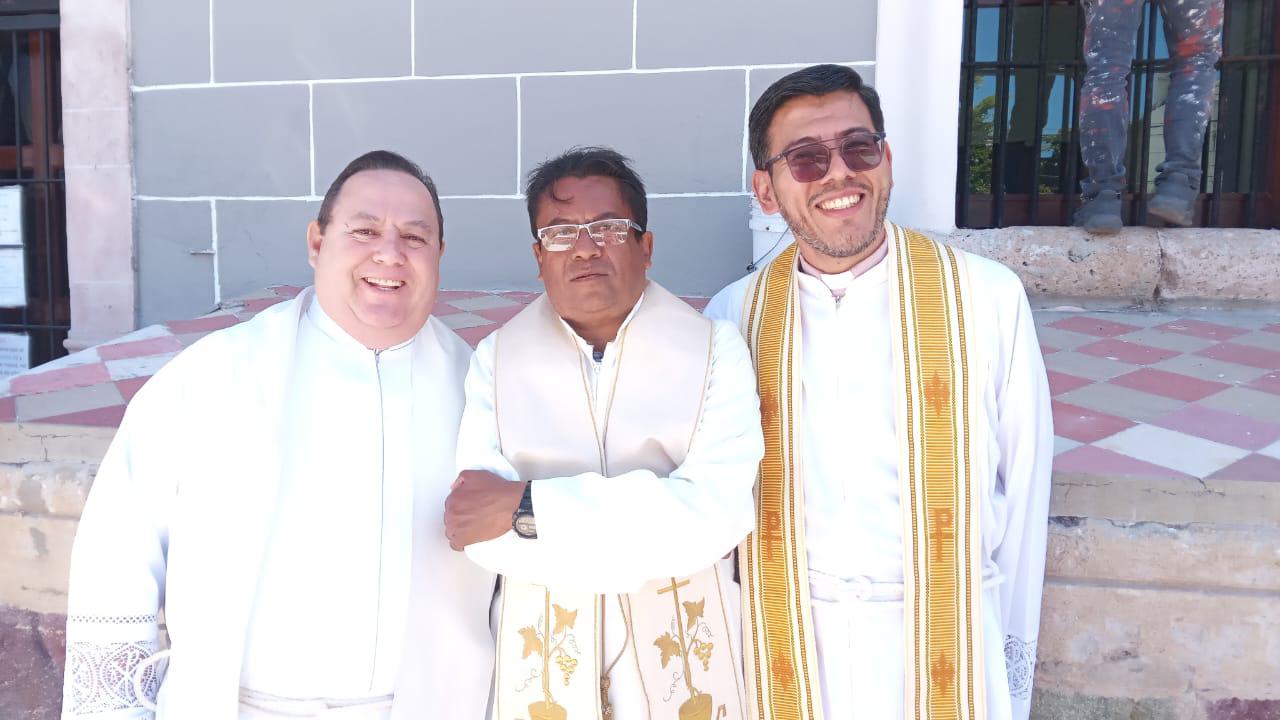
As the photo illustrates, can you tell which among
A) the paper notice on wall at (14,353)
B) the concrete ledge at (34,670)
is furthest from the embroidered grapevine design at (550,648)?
the paper notice on wall at (14,353)

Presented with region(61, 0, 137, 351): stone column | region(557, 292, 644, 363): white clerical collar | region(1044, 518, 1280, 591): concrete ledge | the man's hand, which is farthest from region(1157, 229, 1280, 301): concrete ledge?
region(61, 0, 137, 351): stone column

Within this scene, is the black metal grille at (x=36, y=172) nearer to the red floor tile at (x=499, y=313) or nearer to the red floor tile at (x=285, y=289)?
the red floor tile at (x=285, y=289)

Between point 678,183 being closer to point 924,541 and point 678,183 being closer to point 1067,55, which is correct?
point 1067,55

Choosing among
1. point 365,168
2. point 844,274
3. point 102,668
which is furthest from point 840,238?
point 102,668

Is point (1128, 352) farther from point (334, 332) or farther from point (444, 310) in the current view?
point (334, 332)

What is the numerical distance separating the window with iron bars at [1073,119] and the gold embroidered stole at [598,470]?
12.7 ft

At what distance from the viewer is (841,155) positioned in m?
1.94

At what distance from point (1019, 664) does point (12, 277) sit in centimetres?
650

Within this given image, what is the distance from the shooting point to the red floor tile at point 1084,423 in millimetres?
2812

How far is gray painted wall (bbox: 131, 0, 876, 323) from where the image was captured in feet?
15.8

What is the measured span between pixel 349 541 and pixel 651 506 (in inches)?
25.4

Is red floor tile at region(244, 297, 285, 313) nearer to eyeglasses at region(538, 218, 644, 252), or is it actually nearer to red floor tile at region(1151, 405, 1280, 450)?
eyeglasses at region(538, 218, 644, 252)

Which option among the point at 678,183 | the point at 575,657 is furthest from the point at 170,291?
the point at 575,657

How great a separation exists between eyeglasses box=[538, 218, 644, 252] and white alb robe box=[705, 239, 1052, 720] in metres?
0.47
